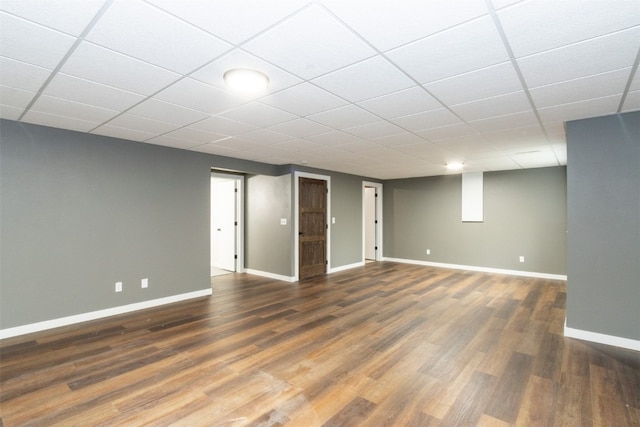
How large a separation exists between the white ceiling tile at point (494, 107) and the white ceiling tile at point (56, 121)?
410cm

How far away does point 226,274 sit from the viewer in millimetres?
6949

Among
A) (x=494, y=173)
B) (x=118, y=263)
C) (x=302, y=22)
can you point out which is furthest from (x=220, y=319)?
(x=494, y=173)

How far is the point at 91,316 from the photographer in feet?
13.1

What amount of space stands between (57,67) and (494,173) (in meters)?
7.83

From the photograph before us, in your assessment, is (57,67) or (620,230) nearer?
(57,67)

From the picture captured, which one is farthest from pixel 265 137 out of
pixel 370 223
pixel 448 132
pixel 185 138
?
pixel 370 223

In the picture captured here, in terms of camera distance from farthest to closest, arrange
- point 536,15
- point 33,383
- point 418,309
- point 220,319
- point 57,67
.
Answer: point 418,309 → point 220,319 → point 33,383 → point 57,67 → point 536,15

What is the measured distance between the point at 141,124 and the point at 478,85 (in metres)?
3.56

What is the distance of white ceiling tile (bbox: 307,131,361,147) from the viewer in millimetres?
3992

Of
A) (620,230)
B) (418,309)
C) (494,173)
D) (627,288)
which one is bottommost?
(418,309)

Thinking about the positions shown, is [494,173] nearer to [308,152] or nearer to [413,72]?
[308,152]

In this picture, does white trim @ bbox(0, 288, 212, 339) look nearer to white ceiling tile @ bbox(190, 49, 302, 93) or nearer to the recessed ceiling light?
white ceiling tile @ bbox(190, 49, 302, 93)

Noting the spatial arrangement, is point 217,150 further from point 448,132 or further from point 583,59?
point 583,59

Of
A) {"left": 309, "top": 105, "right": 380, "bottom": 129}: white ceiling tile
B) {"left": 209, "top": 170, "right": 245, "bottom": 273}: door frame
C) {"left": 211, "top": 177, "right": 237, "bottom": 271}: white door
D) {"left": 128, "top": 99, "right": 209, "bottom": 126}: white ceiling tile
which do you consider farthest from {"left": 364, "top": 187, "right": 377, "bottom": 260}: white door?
{"left": 128, "top": 99, "right": 209, "bottom": 126}: white ceiling tile
